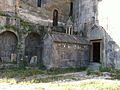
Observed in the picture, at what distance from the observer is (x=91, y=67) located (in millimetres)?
14266

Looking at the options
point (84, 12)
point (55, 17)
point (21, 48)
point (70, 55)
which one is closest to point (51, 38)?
point (70, 55)

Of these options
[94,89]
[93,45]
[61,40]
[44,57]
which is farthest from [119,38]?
[94,89]

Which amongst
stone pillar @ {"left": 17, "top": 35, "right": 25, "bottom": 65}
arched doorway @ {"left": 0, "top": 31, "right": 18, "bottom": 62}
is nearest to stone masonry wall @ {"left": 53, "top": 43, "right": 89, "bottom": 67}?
stone pillar @ {"left": 17, "top": 35, "right": 25, "bottom": 65}

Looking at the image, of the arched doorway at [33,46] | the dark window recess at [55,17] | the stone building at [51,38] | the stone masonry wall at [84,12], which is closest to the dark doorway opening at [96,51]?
the stone building at [51,38]

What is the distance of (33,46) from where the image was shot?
15469mm

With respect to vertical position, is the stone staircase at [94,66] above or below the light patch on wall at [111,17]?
below

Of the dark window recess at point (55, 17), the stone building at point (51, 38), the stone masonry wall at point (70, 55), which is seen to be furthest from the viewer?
the dark window recess at point (55, 17)

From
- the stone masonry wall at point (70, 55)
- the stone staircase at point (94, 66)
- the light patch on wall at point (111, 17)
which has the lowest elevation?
the stone staircase at point (94, 66)

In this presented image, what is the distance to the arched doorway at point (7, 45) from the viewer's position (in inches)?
546

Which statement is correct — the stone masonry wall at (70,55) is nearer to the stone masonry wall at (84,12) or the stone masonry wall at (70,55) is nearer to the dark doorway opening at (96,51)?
the dark doorway opening at (96,51)

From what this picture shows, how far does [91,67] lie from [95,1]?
4670 mm

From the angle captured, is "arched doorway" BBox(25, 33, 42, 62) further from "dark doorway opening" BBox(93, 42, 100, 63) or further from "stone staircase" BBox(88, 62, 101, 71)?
"dark doorway opening" BBox(93, 42, 100, 63)

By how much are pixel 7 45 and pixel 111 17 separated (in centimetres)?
728

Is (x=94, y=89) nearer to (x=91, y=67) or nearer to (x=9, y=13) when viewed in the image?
(x=91, y=67)
